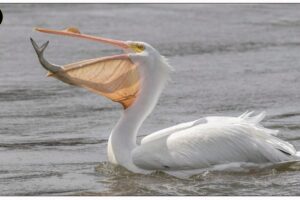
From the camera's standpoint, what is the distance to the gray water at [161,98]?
22.1 ft

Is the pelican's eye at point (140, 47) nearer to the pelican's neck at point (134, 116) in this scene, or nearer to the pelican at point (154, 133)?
the pelican at point (154, 133)

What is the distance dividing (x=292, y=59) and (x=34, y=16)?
13.3 feet

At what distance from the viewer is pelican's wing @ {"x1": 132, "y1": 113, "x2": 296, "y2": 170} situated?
6.86m

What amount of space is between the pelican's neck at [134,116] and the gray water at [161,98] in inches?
4.7

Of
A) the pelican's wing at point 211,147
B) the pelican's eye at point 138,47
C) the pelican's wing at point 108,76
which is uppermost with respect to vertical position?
the pelican's eye at point 138,47

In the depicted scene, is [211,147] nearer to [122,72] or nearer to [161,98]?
[122,72]


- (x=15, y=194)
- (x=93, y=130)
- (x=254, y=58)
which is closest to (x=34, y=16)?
(x=254, y=58)

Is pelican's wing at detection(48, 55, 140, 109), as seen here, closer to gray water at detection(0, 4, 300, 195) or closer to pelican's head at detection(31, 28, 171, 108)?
pelican's head at detection(31, 28, 171, 108)

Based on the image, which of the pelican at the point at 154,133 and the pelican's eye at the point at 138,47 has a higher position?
the pelican's eye at the point at 138,47

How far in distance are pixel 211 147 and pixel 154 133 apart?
18.2 inches

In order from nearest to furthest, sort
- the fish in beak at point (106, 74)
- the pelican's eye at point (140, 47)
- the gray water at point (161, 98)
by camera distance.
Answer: the gray water at point (161, 98) < the fish in beak at point (106, 74) < the pelican's eye at point (140, 47)

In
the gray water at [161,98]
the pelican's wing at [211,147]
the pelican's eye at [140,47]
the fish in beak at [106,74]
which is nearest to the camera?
the gray water at [161,98]

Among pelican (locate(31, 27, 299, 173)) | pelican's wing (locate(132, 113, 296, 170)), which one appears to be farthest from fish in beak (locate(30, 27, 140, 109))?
pelican's wing (locate(132, 113, 296, 170))

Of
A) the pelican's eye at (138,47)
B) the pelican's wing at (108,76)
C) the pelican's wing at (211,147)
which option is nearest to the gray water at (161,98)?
the pelican's wing at (211,147)
